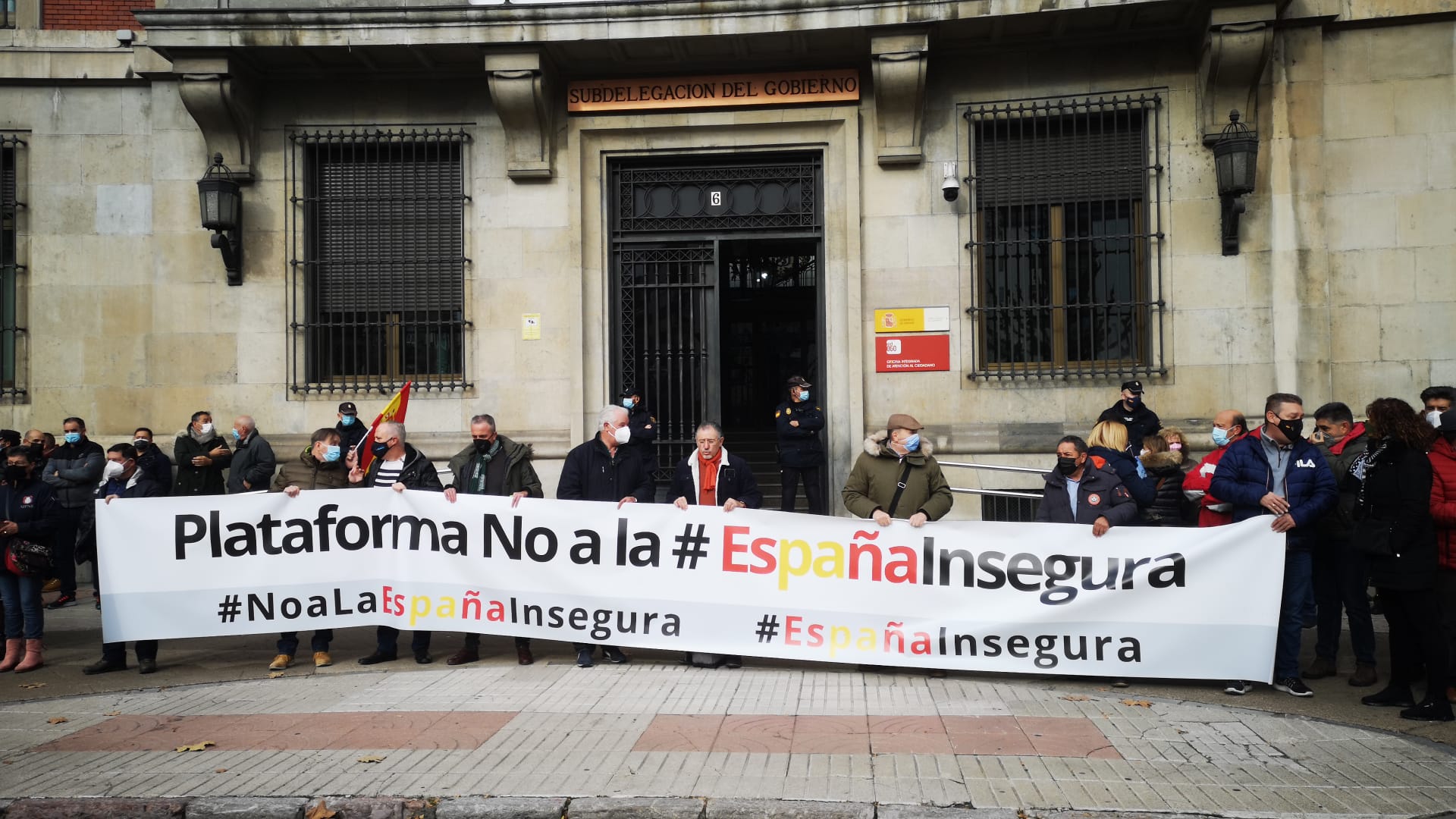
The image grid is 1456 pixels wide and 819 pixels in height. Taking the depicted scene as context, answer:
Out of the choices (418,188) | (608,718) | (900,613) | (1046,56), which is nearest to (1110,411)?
(900,613)

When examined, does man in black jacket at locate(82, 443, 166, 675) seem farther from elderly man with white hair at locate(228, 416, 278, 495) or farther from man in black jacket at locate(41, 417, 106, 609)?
man in black jacket at locate(41, 417, 106, 609)

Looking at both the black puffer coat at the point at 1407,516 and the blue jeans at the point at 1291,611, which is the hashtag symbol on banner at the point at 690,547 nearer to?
the blue jeans at the point at 1291,611

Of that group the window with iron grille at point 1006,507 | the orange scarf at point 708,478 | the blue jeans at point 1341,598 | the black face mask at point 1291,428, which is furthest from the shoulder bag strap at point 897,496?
the window with iron grille at point 1006,507

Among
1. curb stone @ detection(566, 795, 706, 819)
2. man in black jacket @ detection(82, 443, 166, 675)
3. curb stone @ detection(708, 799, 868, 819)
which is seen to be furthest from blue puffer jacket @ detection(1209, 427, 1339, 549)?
man in black jacket @ detection(82, 443, 166, 675)

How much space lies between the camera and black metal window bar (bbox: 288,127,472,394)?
484 inches

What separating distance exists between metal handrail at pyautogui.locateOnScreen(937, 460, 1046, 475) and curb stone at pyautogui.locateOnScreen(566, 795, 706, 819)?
22.5ft

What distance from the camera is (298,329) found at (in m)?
12.3

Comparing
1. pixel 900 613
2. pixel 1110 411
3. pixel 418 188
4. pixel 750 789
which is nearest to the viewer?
pixel 750 789

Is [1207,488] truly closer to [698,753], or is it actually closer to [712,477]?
[712,477]

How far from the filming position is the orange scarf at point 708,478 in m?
8.44

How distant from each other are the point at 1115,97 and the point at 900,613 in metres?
6.85

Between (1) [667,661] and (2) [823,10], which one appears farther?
(2) [823,10]

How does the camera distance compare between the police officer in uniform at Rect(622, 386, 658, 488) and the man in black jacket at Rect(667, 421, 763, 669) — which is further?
the police officer in uniform at Rect(622, 386, 658, 488)

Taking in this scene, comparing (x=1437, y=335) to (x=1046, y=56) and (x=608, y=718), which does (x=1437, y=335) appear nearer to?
(x=1046, y=56)
